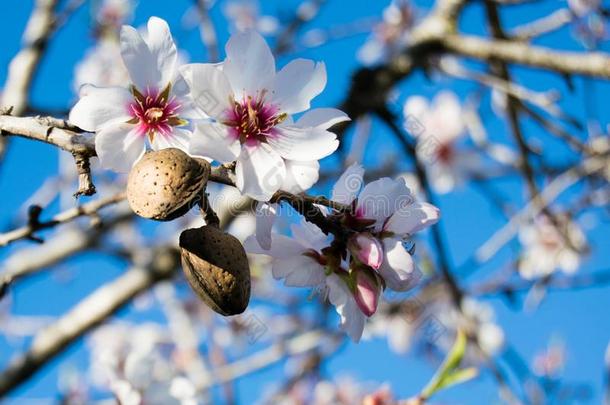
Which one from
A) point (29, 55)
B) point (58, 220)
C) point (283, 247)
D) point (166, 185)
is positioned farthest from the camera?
point (29, 55)

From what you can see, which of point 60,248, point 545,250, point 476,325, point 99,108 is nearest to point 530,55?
point 476,325

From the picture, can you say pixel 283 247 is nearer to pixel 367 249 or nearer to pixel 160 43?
pixel 367 249

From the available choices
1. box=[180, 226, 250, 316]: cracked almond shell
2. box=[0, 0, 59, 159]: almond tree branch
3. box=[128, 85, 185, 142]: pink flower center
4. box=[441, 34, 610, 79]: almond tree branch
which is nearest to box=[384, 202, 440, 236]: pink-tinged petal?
box=[180, 226, 250, 316]: cracked almond shell

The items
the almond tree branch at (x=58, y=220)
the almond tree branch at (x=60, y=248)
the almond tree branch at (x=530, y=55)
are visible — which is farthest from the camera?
the almond tree branch at (x=60, y=248)

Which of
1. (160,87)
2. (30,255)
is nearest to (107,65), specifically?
(30,255)

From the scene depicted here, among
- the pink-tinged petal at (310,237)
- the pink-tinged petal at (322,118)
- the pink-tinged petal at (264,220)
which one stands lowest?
the pink-tinged petal at (310,237)

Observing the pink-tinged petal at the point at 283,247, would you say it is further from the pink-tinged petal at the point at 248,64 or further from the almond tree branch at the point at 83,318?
the almond tree branch at the point at 83,318

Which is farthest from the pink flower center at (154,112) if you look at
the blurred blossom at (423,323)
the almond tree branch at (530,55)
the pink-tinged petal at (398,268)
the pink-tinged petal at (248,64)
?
the blurred blossom at (423,323)
